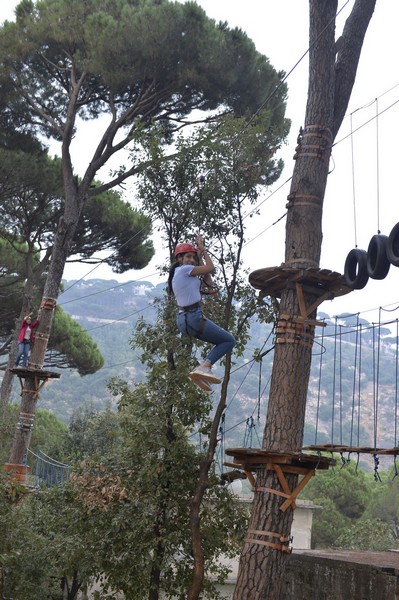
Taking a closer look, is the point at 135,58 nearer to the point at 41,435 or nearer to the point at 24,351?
the point at 24,351

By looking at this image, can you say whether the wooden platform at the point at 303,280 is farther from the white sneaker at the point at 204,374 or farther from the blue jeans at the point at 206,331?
the white sneaker at the point at 204,374

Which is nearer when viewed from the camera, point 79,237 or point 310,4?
point 310,4

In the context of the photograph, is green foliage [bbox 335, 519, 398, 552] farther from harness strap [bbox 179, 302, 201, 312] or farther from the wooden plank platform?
harness strap [bbox 179, 302, 201, 312]

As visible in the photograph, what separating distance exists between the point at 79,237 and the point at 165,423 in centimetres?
1028

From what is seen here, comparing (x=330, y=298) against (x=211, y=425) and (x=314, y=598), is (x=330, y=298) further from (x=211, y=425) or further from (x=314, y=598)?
(x=314, y=598)

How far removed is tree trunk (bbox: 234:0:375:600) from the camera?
669cm

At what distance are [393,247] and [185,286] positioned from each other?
1769 millimetres

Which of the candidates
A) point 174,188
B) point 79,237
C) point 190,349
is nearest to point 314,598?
point 190,349

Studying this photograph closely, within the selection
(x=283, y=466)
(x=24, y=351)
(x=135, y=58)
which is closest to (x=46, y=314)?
(x=24, y=351)

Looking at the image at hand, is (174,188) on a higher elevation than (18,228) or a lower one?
lower

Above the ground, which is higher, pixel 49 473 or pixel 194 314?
pixel 194 314

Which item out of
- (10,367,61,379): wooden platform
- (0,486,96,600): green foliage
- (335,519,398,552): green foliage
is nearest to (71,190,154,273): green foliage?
(10,367,61,379): wooden platform

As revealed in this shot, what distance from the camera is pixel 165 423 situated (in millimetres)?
8383

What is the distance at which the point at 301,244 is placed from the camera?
7387 millimetres
